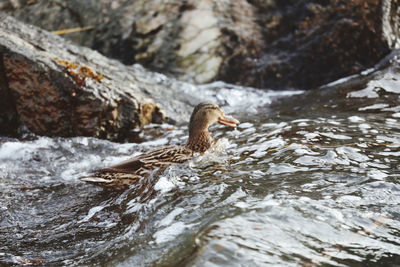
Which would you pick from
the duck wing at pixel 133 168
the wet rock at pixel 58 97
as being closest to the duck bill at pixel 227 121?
the duck wing at pixel 133 168

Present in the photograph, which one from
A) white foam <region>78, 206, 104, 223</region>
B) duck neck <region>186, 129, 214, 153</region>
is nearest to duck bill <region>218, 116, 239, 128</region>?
duck neck <region>186, 129, 214, 153</region>

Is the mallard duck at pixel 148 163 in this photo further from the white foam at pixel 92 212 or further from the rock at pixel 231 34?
the rock at pixel 231 34

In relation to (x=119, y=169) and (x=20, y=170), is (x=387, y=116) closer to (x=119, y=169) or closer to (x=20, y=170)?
(x=119, y=169)

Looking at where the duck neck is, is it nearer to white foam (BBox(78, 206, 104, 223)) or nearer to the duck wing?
the duck wing

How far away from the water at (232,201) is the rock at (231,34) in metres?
3.12

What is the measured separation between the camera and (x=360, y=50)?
860 centimetres

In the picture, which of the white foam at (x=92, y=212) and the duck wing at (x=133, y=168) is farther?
the duck wing at (x=133, y=168)

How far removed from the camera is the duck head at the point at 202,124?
17.1 ft

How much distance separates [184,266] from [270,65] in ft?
25.5

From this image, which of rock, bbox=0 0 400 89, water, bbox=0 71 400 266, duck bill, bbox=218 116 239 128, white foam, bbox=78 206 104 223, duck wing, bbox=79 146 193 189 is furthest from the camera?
rock, bbox=0 0 400 89

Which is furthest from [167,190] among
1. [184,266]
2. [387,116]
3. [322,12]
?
[322,12]

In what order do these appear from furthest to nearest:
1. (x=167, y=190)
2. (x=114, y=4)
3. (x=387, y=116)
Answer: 1. (x=114, y=4)
2. (x=387, y=116)
3. (x=167, y=190)

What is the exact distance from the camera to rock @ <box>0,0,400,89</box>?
8.79 meters

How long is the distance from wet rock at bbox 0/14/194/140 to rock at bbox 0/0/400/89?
344 centimetres
